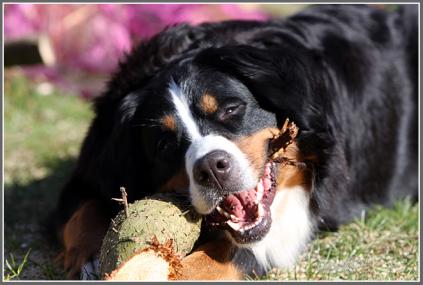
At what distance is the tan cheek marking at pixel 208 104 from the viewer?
3123 mm

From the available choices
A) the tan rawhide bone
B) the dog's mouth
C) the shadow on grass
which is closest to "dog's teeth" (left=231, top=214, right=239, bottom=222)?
the dog's mouth

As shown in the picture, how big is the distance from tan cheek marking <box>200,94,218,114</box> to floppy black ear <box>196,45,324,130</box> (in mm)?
242

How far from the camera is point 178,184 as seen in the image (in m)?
3.16

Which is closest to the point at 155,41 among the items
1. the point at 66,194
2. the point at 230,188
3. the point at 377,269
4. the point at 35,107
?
the point at 66,194

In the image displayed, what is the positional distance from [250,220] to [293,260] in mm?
502

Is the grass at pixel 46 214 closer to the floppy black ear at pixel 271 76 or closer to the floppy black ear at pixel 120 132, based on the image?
the floppy black ear at pixel 120 132

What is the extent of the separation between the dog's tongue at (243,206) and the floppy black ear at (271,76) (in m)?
0.48

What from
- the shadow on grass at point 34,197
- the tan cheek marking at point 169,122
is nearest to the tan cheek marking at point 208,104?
the tan cheek marking at point 169,122

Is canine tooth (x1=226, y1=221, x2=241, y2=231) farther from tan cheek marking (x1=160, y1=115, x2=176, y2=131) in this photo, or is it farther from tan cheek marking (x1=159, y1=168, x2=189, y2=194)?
tan cheek marking (x1=160, y1=115, x2=176, y2=131)

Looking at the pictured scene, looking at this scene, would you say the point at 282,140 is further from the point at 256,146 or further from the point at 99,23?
the point at 99,23

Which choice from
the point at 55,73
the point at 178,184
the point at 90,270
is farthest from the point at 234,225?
the point at 55,73

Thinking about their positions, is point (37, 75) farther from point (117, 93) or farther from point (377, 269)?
point (377, 269)

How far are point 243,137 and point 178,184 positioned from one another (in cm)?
36

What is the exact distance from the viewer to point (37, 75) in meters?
6.88
